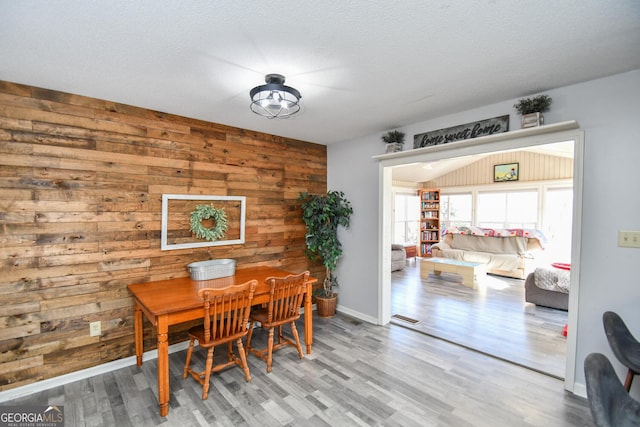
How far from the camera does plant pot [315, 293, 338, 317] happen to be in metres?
3.95

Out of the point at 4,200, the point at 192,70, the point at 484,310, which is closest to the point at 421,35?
the point at 192,70

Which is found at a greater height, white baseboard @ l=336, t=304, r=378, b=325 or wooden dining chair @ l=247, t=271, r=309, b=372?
wooden dining chair @ l=247, t=271, r=309, b=372

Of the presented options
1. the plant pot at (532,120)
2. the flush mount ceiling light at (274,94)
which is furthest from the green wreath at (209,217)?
the plant pot at (532,120)

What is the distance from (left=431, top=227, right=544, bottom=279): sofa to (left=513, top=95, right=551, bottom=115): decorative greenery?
4.60m

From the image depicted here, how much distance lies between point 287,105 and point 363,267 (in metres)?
2.45

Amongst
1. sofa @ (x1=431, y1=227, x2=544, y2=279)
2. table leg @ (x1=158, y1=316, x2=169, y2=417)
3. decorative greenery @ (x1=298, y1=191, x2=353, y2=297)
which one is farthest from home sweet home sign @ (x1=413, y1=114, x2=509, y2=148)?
sofa @ (x1=431, y1=227, x2=544, y2=279)

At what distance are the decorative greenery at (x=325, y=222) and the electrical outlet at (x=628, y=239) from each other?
256 cm

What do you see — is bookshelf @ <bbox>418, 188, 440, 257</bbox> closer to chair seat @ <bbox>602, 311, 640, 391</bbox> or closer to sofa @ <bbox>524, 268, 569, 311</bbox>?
sofa @ <bbox>524, 268, 569, 311</bbox>

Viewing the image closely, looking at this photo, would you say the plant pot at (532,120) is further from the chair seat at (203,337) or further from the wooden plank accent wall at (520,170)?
the wooden plank accent wall at (520,170)

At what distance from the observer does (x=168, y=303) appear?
2219 mm

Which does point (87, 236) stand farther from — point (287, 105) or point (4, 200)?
point (287, 105)

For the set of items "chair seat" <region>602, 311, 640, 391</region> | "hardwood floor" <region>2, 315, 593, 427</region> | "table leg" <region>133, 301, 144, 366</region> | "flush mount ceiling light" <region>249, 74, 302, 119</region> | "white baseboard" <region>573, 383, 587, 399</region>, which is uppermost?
"flush mount ceiling light" <region>249, 74, 302, 119</region>

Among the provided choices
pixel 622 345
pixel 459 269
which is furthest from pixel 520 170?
pixel 622 345

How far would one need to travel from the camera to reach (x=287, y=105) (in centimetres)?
218
